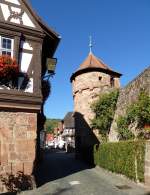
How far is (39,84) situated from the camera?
1330cm

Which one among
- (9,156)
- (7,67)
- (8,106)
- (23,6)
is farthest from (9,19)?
(9,156)

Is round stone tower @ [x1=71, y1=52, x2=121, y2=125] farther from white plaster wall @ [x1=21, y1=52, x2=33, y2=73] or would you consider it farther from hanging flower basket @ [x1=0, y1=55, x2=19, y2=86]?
hanging flower basket @ [x1=0, y1=55, x2=19, y2=86]

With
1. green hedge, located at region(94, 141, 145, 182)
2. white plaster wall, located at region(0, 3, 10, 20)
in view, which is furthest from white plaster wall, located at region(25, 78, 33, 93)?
green hedge, located at region(94, 141, 145, 182)

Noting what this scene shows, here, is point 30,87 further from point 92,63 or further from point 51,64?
point 92,63

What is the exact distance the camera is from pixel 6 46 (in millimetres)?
13031

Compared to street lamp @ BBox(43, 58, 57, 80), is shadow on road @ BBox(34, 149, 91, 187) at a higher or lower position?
lower

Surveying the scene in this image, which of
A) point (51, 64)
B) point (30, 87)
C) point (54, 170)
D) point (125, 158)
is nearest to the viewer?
point (30, 87)

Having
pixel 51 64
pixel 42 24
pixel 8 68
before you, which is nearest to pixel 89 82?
pixel 51 64

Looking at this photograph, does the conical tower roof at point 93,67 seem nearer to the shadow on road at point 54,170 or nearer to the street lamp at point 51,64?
the shadow on road at point 54,170

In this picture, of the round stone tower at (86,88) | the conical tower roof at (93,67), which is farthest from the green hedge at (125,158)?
the conical tower roof at (93,67)

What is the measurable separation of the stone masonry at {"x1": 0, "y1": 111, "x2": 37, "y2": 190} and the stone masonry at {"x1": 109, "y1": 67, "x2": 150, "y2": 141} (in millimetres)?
7020

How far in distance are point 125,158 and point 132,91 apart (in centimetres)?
538

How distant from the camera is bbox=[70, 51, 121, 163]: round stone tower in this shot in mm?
29998

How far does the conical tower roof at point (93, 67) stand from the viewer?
3124 cm
